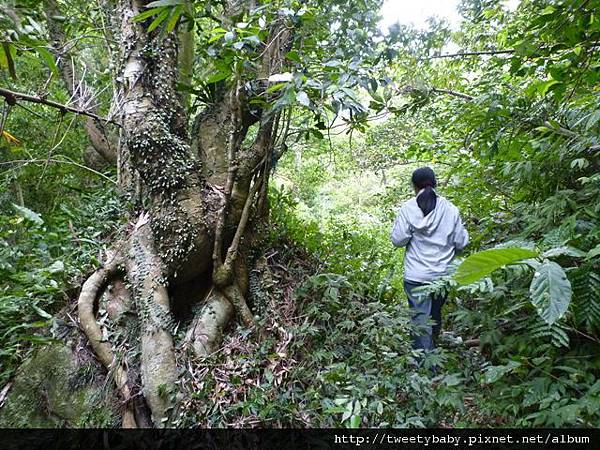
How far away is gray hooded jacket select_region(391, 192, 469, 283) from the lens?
123 inches

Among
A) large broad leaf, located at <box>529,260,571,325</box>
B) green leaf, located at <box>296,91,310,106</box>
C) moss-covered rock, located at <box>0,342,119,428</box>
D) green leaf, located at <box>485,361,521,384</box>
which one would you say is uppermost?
green leaf, located at <box>296,91,310,106</box>

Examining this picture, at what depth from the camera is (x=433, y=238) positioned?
3.16 metres

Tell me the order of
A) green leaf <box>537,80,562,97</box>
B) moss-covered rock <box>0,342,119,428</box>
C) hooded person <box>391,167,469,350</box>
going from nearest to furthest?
green leaf <box>537,80,562,97</box> → moss-covered rock <box>0,342,119,428</box> → hooded person <box>391,167,469,350</box>

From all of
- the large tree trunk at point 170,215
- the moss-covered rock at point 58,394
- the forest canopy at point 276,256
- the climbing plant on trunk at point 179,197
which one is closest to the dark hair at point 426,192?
the forest canopy at point 276,256

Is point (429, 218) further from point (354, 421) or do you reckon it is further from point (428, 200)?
point (354, 421)

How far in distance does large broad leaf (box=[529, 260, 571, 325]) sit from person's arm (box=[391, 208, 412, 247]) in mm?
2027

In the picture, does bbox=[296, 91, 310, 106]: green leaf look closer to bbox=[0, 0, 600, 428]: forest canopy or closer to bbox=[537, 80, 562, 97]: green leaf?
bbox=[0, 0, 600, 428]: forest canopy

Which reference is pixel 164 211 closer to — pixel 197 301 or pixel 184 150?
A: pixel 184 150

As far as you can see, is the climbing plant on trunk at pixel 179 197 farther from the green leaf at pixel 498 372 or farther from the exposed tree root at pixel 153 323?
the green leaf at pixel 498 372

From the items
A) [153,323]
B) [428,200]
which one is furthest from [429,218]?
[153,323]

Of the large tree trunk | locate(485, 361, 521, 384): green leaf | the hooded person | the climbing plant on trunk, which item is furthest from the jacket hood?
the large tree trunk

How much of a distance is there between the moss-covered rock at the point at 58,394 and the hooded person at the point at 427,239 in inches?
95.5

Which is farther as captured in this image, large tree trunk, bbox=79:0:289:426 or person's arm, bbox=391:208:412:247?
person's arm, bbox=391:208:412:247

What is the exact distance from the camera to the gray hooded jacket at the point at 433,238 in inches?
123
